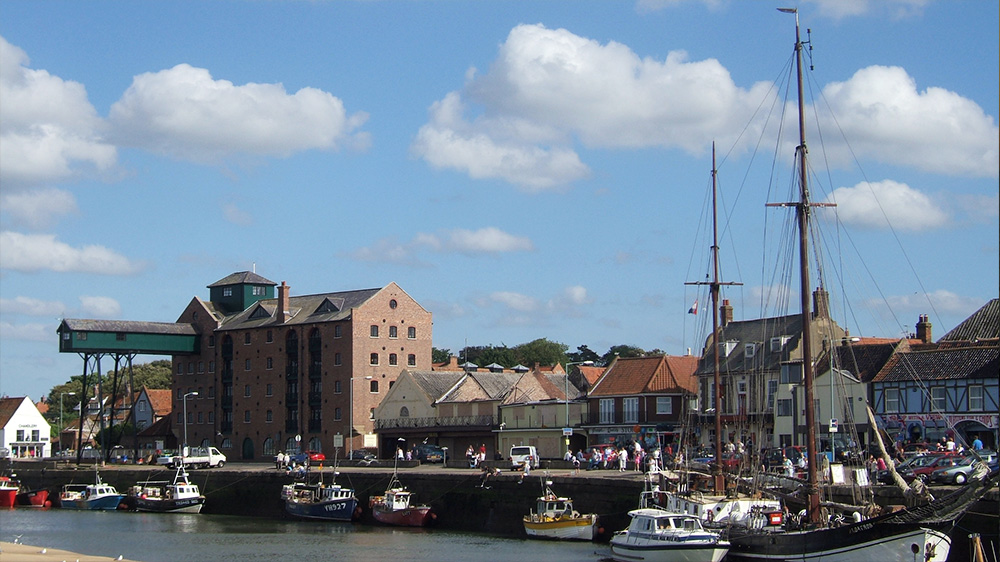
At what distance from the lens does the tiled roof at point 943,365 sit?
222 ft

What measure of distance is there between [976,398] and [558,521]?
2640cm

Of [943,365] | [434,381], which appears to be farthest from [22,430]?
[943,365]

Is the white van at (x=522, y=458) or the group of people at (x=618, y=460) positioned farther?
the white van at (x=522, y=458)

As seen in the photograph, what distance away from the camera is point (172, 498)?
8225cm

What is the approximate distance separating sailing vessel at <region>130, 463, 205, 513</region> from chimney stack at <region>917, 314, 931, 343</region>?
49824mm

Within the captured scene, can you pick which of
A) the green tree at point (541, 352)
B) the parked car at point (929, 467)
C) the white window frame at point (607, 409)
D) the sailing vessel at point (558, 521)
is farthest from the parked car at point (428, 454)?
the green tree at point (541, 352)

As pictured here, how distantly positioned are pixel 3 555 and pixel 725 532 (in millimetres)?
25714

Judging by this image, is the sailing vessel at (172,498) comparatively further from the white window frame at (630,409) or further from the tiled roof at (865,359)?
the tiled roof at (865,359)

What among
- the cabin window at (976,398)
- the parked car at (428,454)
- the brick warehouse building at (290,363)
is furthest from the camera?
the brick warehouse building at (290,363)

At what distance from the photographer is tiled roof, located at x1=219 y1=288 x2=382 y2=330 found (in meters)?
108

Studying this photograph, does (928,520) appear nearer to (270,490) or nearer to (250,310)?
(270,490)

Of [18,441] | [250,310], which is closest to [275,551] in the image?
[250,310]

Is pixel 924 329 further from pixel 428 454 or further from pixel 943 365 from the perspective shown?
pixel 428 454

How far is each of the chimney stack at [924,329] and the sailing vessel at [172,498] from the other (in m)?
49.8
